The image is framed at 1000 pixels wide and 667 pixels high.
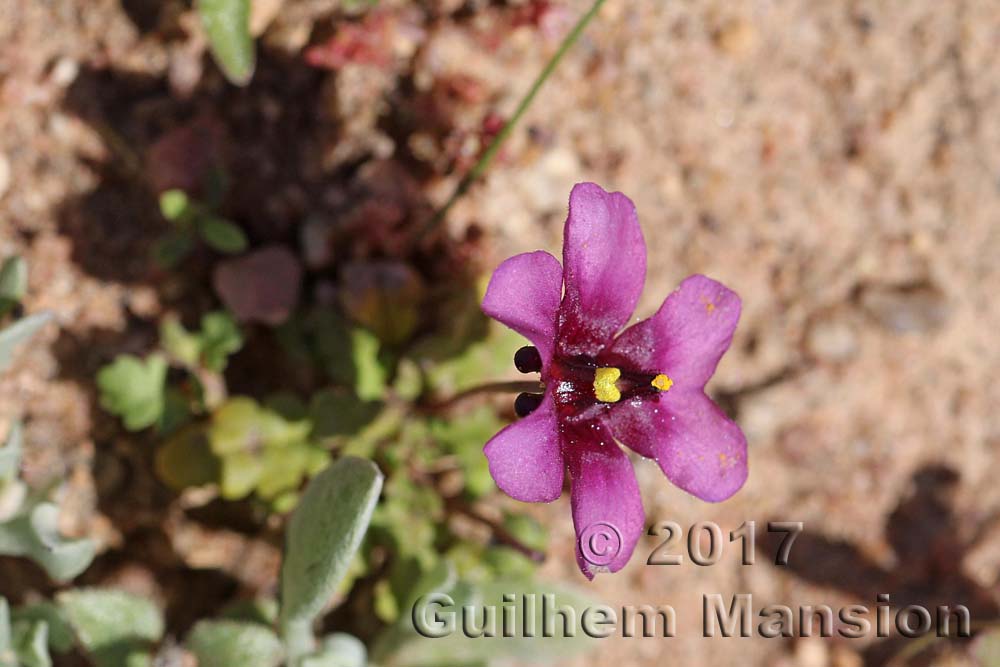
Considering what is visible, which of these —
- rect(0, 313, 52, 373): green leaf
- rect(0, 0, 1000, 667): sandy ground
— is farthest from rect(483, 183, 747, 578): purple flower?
rect(0, 313, 52, 373): green leaf

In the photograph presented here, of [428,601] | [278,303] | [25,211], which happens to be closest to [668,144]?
[278,303]

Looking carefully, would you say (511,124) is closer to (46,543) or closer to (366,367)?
(366,367)

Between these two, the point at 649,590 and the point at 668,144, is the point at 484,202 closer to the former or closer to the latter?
the point at 668,144

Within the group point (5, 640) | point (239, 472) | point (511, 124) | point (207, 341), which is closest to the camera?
point (5, 640)

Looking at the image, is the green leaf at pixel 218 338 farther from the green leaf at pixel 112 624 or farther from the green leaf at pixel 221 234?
the green leaf at pixel 112 624

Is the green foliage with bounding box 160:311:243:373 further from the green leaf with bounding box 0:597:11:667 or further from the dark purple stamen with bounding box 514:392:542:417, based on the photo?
the dark purple stamen with bounding box 514:392:542:417

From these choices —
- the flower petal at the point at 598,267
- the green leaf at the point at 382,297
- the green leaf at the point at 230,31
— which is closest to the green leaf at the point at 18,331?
the green leaf at the point at 230,31

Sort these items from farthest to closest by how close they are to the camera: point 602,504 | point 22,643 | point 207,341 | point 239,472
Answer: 1. point 207,341
2. point 239,472
3. point 22,643
4. point 602,504

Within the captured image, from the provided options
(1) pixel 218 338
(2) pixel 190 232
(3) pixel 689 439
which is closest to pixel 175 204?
(2) pixel 190 232

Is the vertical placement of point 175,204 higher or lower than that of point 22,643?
higher
